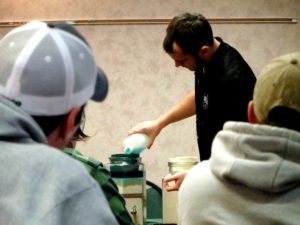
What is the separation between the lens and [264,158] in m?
1.01

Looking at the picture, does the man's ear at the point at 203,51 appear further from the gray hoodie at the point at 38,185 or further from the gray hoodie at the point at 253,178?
the gray hoodie at the point at 38,185

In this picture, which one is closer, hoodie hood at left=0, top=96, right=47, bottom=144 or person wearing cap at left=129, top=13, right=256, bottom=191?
hoodie hood at left=0, top=96, right=47, bottom=144

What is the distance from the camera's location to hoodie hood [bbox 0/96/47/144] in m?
0.86

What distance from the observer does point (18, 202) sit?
0.82 meters

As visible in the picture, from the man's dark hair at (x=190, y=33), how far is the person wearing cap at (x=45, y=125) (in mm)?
1262

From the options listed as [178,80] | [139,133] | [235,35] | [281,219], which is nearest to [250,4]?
[235,35]

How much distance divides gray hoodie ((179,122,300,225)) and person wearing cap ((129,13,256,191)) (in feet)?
3.99

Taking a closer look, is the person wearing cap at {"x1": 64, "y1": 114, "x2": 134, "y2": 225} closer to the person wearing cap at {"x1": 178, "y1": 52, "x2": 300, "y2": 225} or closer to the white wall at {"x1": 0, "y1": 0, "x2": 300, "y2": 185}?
the person wearing cap at {"x1": 178, "y1": 52, "x2": 300, "y2": 225}

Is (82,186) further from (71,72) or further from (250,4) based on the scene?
(250,4)

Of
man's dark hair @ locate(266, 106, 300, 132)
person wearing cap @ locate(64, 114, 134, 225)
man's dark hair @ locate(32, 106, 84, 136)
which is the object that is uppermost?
man's dark hair @ locate(32, 106, 84, 136)

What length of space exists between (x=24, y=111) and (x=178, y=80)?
253cm

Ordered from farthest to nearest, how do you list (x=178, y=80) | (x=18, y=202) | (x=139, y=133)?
(x=178, y=80) → (x=139, y=133) → (x=18, y=202)

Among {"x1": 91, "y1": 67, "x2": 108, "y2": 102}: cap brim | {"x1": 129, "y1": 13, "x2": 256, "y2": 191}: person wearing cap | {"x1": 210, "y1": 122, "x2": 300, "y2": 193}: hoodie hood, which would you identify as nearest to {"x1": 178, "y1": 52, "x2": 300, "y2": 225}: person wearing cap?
{"x1": 210, "y1": 122, "x2": 300, "y2": 193}: hoodie hood

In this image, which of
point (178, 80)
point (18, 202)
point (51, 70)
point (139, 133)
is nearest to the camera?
point (18, 202)
